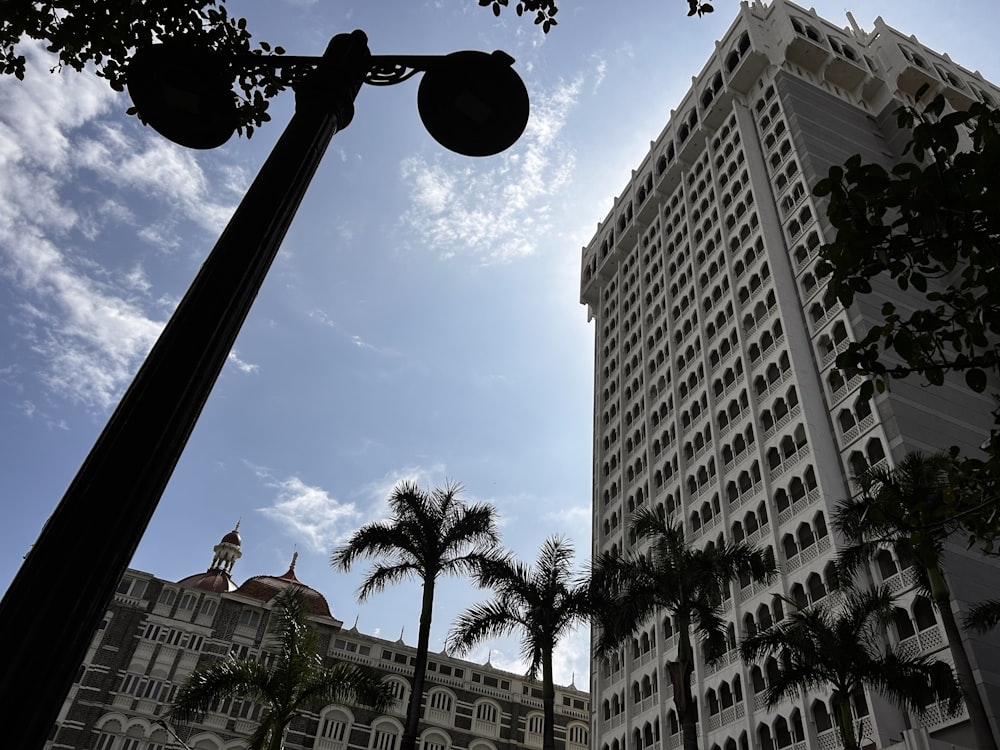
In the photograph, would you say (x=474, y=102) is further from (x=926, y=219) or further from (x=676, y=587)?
(x=676, y=587)

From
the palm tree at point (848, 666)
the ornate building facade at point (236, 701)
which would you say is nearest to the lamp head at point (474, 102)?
the palm tree at point (848, 666)

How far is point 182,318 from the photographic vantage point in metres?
3.25

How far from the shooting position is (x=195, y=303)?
330 cm

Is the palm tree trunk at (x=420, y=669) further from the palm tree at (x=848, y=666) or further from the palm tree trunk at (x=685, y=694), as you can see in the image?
the palm tree at (x=848, y=666)

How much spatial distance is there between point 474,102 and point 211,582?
229 feet

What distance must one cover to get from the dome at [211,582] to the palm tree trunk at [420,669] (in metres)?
47.6

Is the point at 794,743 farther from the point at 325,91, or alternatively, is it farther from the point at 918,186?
the point at 325,91

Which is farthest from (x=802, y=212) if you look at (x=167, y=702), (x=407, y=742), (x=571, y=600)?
(x=167, y=702)

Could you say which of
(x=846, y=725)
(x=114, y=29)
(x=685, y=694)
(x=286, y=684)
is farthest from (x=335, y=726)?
(x=114, y=29)

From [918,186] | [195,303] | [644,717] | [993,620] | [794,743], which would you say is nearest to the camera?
[195,303]

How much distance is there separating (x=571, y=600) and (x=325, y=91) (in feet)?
68.8

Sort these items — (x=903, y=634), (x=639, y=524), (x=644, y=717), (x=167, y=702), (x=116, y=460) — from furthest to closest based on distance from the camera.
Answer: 1. (x=167, y=702)
2. (x=644, y=717)
3. (x=903, y=634)
4. (x=639, y=524)
5. (x=116, y=460)

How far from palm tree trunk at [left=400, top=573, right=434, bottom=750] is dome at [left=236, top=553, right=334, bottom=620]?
45.2 meters

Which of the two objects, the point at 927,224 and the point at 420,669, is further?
the point at 420,669
